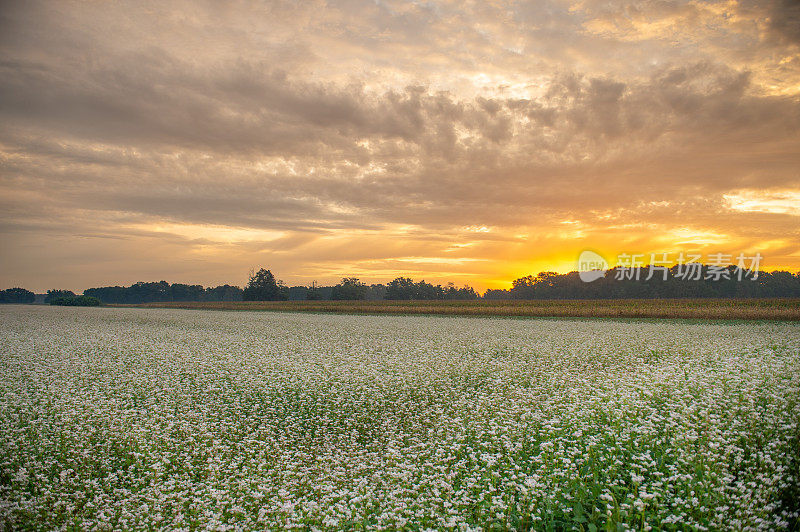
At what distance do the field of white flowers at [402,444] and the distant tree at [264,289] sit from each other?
111658 millimetres

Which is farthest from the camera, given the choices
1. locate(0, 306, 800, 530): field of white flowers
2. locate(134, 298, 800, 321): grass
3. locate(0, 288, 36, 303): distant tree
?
locate(0, 288, 36, 303): distant tree

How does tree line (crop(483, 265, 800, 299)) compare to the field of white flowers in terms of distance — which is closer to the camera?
the field of white flowers

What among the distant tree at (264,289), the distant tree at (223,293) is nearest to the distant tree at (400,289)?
the distant tree at (264,289)

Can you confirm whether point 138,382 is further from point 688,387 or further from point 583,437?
point 688,387

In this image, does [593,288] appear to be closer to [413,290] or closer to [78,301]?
A: [413,290]

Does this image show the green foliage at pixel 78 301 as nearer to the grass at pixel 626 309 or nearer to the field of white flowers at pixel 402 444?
the grass at pixel 626 309

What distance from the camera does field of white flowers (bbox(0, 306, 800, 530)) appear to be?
6.37 meters

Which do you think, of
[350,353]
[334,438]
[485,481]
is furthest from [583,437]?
[350,353]

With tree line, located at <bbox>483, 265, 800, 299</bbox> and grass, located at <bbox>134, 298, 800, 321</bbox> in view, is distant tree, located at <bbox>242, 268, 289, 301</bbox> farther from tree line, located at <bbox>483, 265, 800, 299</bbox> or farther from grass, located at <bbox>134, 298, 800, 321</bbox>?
tree line, located at <bbox>483, 265, 800, 299</bbox>

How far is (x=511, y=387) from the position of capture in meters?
13.5

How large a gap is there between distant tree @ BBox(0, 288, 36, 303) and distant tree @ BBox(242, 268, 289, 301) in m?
101

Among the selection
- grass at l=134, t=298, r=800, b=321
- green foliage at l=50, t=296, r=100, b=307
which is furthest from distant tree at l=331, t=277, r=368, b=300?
green foliage at l=50, t=296, r=100, b=307

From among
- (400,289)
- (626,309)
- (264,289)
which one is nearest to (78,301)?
(264,289)

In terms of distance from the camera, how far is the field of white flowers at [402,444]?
6367mm
